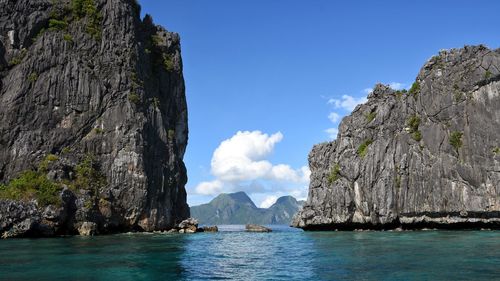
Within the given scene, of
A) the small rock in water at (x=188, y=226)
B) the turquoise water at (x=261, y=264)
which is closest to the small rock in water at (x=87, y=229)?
the small rock in water at (x=188, y=226)

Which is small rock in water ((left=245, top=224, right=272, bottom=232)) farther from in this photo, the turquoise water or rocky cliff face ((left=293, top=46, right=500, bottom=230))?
the turquoise water

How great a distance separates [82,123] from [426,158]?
75449mm

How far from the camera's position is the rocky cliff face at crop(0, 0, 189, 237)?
87.4 metres

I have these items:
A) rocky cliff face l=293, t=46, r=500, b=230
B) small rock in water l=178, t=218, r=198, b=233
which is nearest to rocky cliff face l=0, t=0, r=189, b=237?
small rock in water l=178, t=218, r=198, b=233

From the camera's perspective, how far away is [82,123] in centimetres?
9988

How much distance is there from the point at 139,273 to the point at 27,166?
68423 mm

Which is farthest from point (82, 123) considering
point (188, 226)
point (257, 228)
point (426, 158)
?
point (426, 158)

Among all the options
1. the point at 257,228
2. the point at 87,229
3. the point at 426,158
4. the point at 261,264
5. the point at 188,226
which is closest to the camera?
the point at 261,264

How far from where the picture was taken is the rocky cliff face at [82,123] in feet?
287

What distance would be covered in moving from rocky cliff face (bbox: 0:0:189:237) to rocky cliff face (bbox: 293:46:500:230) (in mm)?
41940

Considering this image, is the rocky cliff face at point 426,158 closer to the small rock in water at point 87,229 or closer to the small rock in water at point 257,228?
the small rock in water at point 257,228

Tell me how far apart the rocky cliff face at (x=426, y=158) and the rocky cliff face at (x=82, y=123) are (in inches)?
1651

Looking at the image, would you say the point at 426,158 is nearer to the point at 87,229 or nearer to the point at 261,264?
the point at 261,264

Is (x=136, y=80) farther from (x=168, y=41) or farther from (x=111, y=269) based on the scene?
(x=111, y=269)
